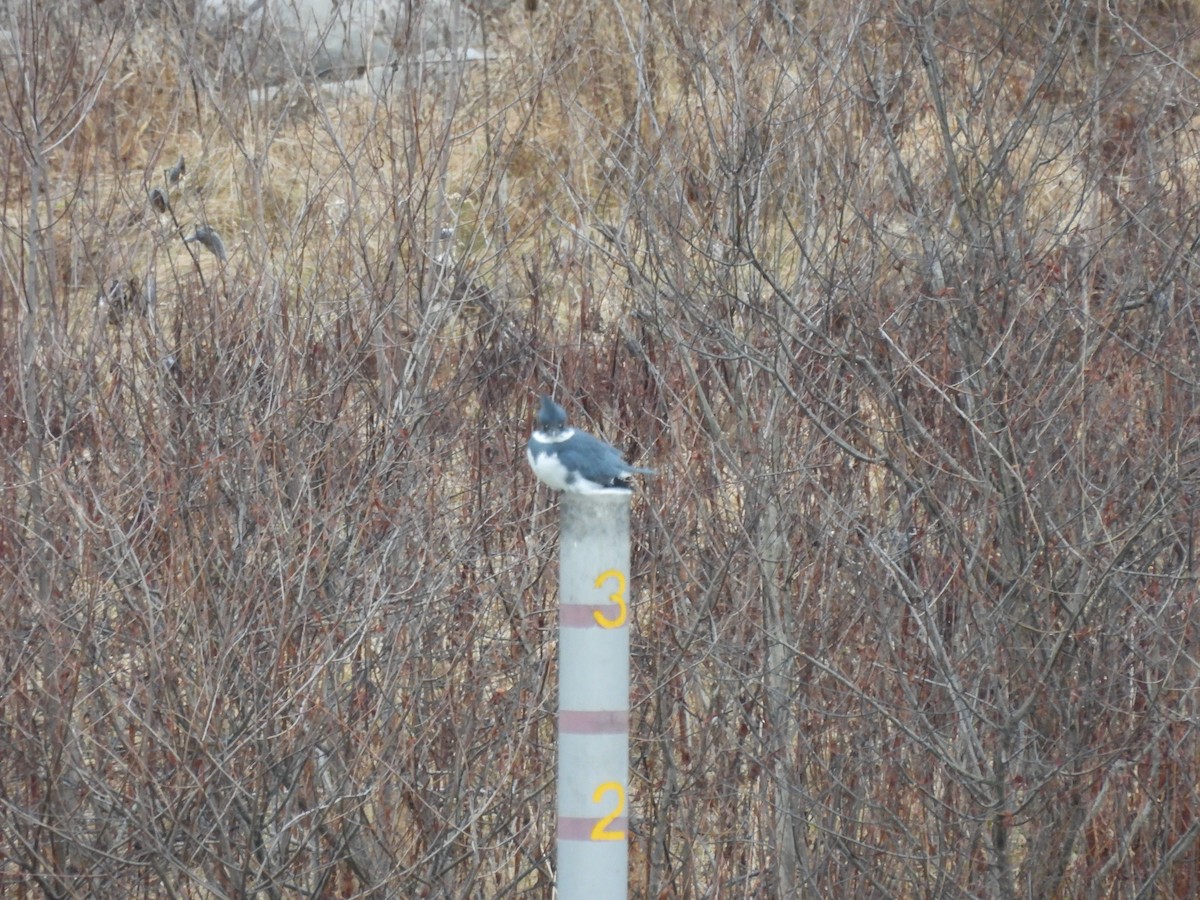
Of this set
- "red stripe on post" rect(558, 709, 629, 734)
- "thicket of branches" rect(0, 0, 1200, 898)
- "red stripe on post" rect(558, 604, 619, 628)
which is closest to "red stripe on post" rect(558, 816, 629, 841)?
"red stripe on post" rect(558, 709, 629, 734)

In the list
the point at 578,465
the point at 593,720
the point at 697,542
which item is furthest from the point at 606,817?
the point at 697,542

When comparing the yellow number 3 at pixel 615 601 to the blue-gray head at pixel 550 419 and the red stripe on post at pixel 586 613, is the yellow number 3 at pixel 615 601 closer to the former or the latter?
the red stripe on post at pixel 586 613

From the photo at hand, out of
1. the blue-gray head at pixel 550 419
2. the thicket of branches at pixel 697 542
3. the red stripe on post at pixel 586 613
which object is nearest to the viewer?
the red stripe on post at pixel 586 613

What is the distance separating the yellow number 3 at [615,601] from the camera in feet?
10.2

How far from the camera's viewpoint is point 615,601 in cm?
312

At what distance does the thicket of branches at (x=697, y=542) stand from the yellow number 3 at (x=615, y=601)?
2.10m

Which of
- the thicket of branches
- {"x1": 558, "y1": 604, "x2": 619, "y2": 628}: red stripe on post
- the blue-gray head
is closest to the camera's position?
{"x1": 558, "y1": 604, "x2": 619, "y2": 628}: red stripe on post

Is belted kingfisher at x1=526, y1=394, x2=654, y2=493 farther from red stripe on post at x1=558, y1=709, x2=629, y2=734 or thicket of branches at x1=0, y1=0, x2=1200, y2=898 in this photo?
thicket of branches at x1=0, y1=0, x2=1200, y2=898

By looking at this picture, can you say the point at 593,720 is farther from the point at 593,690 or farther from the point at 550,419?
the point at 550,419

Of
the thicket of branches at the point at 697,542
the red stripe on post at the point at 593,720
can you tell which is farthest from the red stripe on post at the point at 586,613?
the thicket of branches at the point at 697,542

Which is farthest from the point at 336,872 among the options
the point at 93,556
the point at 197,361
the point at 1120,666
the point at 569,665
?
the point at 569,665

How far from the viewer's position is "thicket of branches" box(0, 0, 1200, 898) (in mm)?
5586

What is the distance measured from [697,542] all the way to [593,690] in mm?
4337

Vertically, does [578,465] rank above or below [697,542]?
above
